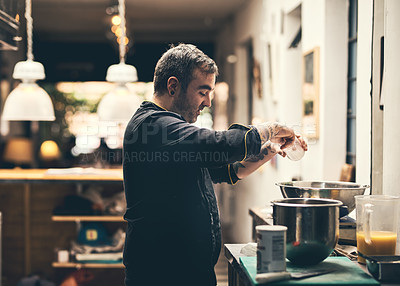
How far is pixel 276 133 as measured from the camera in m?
1.92

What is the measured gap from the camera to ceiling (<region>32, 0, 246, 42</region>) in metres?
6.93

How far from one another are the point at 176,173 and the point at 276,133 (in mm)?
406

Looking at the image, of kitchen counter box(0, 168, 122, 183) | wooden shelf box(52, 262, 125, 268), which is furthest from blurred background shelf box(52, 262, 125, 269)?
kitchen counter box(0, 168, 122, 183)

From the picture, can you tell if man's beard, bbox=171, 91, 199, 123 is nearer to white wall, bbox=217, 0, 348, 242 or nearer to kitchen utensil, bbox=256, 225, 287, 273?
kitchen utensil, bbox=256, 225, 287, 273

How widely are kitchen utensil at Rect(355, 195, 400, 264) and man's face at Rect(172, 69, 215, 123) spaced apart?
0.72 metres

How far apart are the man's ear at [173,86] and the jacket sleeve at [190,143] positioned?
6.1 inches

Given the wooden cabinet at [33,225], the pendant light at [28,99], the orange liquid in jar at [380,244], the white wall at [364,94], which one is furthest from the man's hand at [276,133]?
the wooden cabinet at [33,225]

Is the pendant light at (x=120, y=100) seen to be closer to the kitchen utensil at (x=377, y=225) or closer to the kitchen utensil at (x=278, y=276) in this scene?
the kitchen utensil at (x=377, y=225)

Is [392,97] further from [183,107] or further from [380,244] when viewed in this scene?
[183,107]

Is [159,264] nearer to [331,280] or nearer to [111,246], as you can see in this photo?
[331,280]

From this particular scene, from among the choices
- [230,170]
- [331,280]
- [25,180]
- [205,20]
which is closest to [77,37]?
[205,20]

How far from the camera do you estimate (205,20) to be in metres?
8.02

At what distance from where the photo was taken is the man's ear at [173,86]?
1.98 m

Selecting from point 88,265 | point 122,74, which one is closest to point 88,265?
point 88,265
